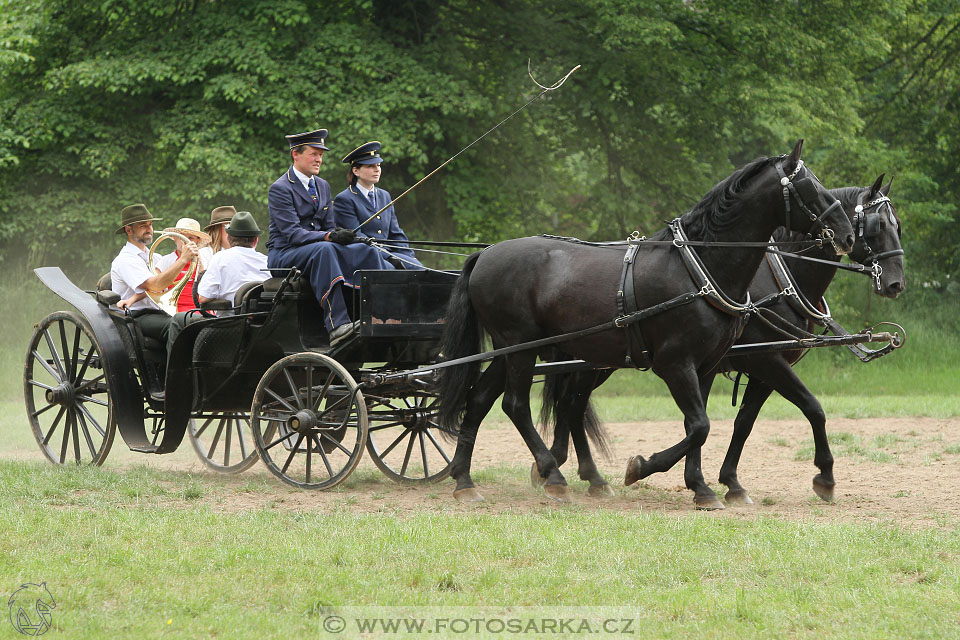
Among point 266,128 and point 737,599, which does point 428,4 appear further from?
point 737,599

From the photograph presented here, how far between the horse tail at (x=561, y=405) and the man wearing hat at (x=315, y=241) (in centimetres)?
147

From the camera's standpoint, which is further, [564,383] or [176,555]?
[564,383]

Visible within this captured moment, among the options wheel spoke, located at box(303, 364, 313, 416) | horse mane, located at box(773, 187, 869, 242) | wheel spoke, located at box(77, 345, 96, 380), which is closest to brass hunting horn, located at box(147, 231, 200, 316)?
wheel spoke, located at box(77, 345, 96, 380)

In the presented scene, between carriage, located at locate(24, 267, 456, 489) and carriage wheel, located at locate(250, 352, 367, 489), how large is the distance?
1 centimetres

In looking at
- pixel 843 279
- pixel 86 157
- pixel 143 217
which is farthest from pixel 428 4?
pixel 143 217

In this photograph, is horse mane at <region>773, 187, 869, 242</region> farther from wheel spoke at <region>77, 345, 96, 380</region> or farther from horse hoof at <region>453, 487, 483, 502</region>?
wheel spoke at <region>77, 345, 96, 380</region>

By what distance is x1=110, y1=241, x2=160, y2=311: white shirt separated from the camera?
323 inches

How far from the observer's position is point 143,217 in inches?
328

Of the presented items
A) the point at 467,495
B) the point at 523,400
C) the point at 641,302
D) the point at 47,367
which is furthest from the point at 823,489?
the point at 47,367

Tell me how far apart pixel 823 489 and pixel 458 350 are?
8.37 ft

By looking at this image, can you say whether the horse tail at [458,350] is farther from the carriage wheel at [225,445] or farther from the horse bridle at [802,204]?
the horse bridle at [802,204]

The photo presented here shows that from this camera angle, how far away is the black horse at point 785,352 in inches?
275

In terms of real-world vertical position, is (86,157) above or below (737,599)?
above

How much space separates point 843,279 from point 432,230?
22.3ft
